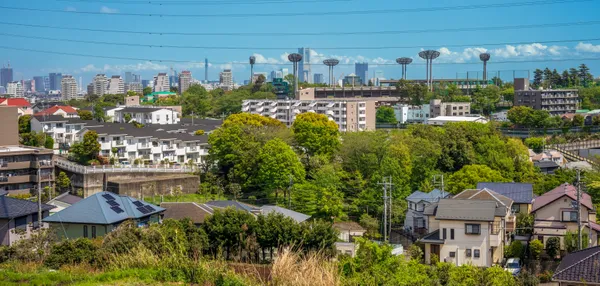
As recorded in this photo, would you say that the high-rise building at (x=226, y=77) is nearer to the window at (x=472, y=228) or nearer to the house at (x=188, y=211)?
the house at (x=188, y=211)

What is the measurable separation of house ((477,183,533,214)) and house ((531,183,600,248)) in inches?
40.9

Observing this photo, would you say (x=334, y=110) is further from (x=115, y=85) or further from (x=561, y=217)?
(x=115, y=85)

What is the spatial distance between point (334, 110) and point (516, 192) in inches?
818

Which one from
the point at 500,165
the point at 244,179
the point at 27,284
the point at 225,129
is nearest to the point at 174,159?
the point at 225,129

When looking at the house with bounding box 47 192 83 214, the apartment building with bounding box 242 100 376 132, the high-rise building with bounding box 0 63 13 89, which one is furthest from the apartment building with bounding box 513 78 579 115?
the high-rise building with bounding box 0 63 13 89

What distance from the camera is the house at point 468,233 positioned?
14008mm

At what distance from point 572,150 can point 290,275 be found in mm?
29739

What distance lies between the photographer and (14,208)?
13.6 metres

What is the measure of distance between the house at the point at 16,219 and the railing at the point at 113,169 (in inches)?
260

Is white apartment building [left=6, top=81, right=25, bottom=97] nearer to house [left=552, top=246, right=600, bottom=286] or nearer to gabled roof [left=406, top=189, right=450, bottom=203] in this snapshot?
gabled roof [left=406, top=189, right=450, bottom=203]

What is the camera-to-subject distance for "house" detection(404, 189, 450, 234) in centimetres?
1666

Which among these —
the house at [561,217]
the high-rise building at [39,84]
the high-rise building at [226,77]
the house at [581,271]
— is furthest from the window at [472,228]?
the high-rise building at [39,84]

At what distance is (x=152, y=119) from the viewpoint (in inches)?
1416

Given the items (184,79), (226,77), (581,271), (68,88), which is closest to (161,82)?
(184,79)
